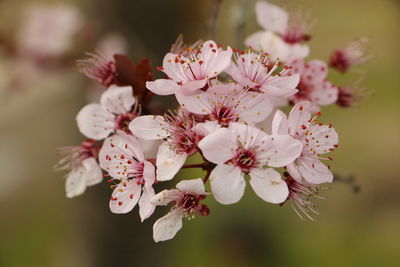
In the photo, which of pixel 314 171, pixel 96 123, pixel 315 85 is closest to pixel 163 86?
pixel 96 123

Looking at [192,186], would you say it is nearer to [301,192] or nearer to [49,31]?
[301,192]

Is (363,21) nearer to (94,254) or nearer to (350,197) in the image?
(350,197)

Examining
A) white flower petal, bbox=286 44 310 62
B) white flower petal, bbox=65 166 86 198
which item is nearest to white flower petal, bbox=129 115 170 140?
white flower petal, bbox=65 166 86 198

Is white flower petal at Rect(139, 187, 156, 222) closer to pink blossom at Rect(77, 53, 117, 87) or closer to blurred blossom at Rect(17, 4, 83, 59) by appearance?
pink blossom at Rect(77, 53, 117, 87)

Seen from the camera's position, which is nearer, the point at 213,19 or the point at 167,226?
the point at 167,226

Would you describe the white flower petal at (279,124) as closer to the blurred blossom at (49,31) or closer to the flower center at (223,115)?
the flower center at (223,115)
